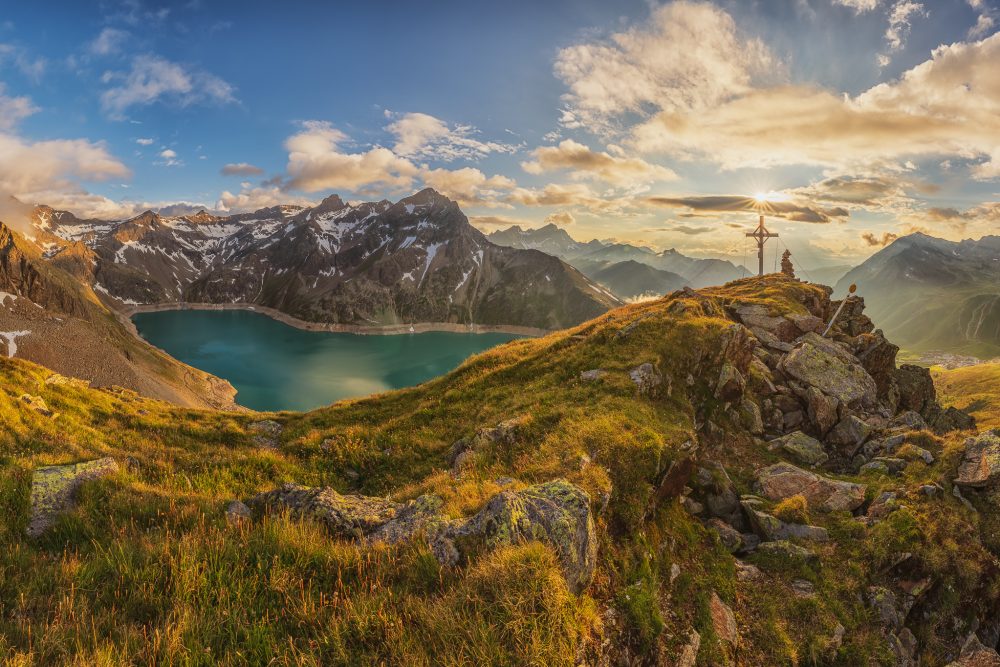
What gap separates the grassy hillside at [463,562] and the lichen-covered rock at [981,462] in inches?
18.7

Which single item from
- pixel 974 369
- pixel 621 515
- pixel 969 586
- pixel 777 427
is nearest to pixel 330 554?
pixel 621 515

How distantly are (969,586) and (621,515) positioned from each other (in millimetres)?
11766

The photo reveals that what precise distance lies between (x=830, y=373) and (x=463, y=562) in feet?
102

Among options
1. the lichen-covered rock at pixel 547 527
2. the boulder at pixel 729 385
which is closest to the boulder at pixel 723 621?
the lichen-covered rock at pixel 547 527

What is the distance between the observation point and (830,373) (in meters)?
28.0

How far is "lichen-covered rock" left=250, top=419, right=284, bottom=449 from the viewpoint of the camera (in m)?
20.1

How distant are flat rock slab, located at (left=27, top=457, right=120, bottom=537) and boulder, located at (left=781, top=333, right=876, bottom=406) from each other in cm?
3370

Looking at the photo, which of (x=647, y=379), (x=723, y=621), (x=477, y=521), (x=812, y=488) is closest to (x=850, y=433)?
(x=812, y=488)

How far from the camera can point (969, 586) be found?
12.5 meters

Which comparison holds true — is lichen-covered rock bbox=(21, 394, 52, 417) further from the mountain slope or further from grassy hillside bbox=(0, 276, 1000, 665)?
the mountain slope

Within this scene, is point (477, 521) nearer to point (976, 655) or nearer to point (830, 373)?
point (976, 655)

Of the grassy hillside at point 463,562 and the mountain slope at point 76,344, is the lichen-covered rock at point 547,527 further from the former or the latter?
the mountain slope at point 76,344

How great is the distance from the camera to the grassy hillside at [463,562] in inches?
197

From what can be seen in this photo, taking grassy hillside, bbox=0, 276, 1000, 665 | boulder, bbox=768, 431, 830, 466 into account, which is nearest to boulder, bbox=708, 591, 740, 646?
grassy hillside, bbox=0, 276, 1000, 665
